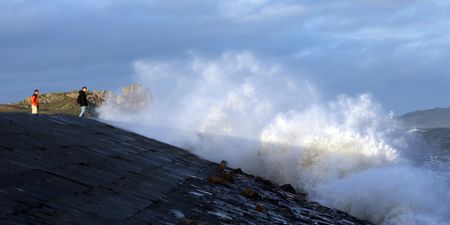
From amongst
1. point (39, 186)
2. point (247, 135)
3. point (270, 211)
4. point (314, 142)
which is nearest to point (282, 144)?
point (314, 142)

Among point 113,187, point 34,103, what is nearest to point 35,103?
point 34,103

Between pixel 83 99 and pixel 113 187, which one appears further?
pixel 83 99

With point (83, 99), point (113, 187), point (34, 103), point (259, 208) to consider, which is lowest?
point (113, 187)

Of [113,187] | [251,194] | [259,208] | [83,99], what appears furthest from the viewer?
[83,99]

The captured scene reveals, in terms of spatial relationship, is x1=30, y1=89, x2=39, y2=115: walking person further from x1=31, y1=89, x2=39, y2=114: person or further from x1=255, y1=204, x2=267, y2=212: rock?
x1=255, y1=204, x2=267, y2=212: rock

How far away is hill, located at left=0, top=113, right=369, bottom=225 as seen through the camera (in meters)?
6.01

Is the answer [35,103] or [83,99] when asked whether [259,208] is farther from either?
[83,99]

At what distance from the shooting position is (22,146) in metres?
8.89

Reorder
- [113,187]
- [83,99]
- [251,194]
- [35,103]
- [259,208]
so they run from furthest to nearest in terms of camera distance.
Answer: [83,99] < [35,103] < [251,194] < [259,208] < [113,187]

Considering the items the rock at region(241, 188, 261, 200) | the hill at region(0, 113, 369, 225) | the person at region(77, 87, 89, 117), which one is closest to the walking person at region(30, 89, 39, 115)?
the person at region(77, 87, 89, 117)

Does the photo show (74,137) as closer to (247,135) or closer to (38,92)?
(38,92)

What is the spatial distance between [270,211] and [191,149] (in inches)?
397

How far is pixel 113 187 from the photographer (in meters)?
7.71

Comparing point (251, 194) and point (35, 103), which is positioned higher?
point (35, 103)
